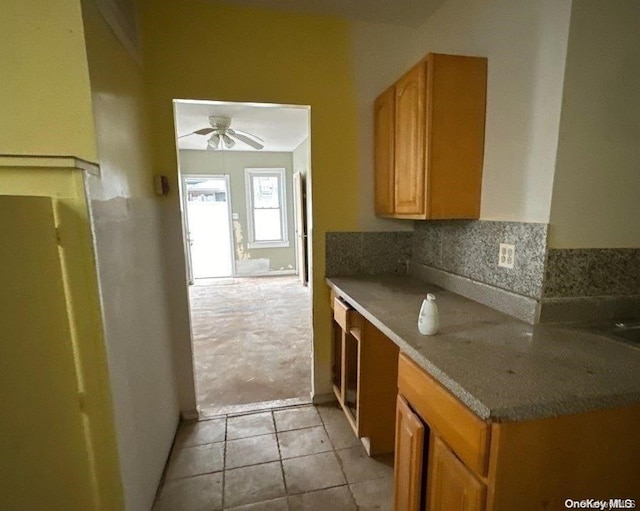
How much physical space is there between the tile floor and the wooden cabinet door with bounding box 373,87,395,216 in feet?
4.47

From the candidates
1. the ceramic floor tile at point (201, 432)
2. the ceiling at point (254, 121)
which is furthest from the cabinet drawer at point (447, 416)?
the ceiling at point (254, 121)

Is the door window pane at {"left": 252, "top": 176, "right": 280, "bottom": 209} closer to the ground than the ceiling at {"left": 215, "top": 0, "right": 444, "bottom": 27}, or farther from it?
closer to the ground

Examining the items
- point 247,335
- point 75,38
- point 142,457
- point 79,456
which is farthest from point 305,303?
point 75,38

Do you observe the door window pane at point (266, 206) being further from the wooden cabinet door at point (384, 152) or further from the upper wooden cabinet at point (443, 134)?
the upper wooden cabinet at point (443, 134)

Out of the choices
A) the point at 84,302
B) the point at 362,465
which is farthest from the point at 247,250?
the point at 84,302

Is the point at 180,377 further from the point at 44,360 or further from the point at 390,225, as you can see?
the point at 390,225

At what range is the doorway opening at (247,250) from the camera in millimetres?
2551

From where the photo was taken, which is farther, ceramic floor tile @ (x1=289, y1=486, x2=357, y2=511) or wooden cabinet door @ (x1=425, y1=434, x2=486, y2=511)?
ceramic floor tile @ (x1=289, y1=486, x2=357, y2=511)

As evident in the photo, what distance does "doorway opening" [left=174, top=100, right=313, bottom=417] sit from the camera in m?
2.55

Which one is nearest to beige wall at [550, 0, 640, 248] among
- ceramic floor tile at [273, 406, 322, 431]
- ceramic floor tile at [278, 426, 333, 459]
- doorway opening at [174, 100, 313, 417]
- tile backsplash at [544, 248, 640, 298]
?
tile backsplash at [544, 248, 640, 298]

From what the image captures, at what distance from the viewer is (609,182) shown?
1.20 m

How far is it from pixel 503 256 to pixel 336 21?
1.63 m

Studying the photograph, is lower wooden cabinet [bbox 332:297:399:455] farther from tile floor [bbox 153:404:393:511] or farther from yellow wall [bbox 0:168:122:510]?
yellow wall [bbox 0:168:122:510]

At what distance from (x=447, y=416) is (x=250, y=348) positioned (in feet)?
8.21
